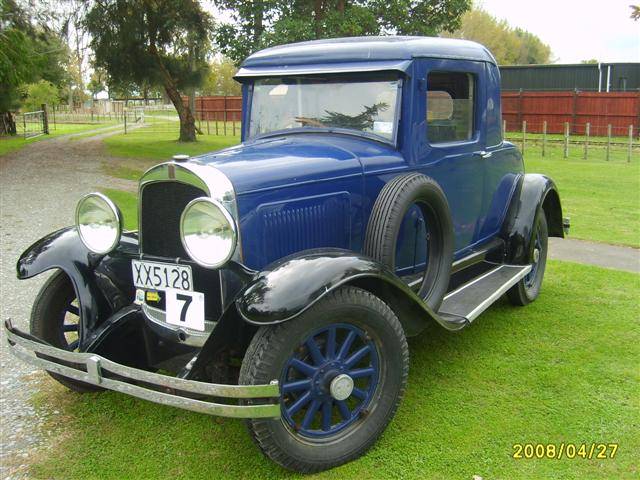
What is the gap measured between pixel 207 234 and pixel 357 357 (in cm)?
97

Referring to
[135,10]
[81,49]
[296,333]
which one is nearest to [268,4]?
[135,10]

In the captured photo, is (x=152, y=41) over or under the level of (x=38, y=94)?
under

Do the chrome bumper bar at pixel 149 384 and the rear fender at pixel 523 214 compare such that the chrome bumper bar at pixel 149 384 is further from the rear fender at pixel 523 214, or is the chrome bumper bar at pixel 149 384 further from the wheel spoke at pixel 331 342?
the rear fender at pixel 523 214

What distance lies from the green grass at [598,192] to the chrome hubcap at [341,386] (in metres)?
5.94

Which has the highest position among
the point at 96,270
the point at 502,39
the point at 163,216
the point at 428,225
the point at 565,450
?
the point at 502,39

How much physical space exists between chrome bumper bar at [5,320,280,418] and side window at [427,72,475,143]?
223 centimetres

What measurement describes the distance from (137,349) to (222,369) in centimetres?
66

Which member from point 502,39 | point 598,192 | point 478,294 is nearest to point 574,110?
point 598,192

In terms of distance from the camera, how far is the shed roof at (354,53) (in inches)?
149

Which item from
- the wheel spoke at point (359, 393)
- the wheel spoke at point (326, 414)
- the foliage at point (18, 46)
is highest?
the foliage at point (18, 46)

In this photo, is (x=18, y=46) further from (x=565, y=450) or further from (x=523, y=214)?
(x=565, y=450)

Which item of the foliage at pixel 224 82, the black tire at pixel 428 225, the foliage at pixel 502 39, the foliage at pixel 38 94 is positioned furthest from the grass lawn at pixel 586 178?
the foliage at pixel 224 82

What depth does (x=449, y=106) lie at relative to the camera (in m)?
4.32

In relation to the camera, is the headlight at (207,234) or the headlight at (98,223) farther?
the headlight at (98,223)
